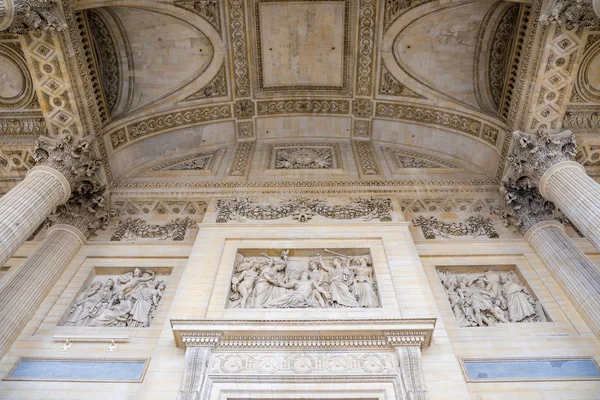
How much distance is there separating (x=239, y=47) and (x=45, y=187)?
18.5ft

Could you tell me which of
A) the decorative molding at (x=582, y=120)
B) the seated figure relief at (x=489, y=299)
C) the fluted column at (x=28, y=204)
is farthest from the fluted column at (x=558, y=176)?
the fluted column at (x=28, y=204)

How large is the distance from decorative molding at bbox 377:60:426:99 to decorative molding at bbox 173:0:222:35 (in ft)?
13.4

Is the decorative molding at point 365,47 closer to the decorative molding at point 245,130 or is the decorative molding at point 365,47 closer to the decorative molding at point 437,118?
the decorative molding at point 437,118

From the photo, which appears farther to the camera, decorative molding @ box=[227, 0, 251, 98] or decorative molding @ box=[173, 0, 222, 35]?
decorative molding @ box=[227, 0, 251, 98]

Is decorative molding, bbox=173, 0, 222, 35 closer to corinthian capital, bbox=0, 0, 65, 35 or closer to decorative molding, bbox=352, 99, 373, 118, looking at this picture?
corinthian capital, bbox=0, 0, 65, 35

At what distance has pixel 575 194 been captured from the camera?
775 cm

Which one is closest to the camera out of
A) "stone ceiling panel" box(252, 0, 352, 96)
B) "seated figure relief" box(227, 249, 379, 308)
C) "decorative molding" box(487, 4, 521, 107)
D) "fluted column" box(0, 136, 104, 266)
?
"fluted column" box(0, 136, 104, 266)

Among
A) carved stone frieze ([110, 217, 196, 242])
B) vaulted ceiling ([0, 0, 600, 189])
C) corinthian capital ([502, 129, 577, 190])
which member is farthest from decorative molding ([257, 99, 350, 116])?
corinthian capital ([502, 129, 577, 190])

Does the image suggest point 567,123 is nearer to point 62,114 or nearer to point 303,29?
point 303,29

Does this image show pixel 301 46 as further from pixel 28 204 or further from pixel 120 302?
pixel 120 302

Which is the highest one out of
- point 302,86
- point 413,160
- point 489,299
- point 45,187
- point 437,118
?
point 302,86

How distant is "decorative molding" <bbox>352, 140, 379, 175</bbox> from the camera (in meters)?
11.3

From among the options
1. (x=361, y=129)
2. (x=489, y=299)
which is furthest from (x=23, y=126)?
(x=489, y=299)

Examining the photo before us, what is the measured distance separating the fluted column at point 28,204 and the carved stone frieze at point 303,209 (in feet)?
9.63
